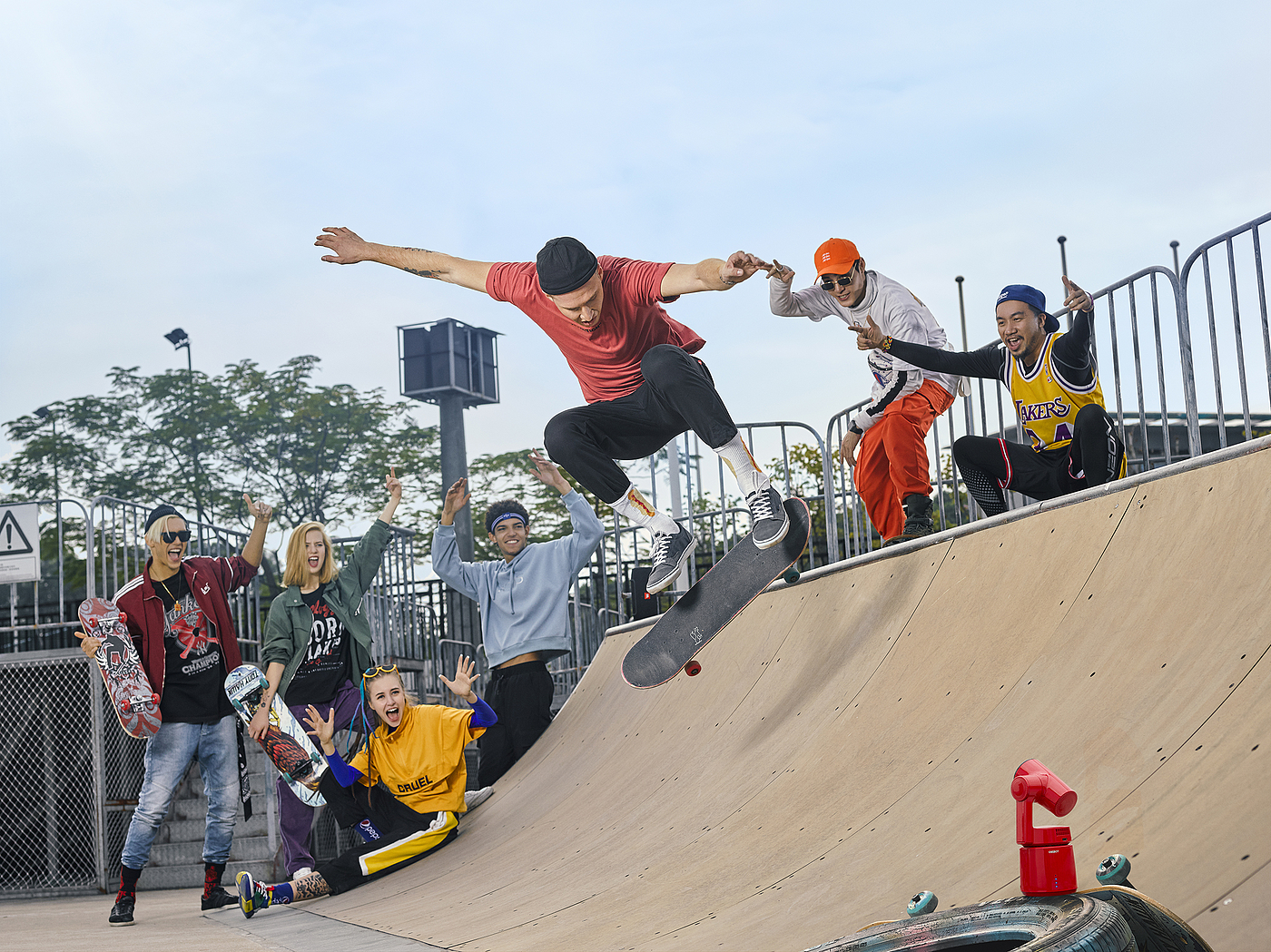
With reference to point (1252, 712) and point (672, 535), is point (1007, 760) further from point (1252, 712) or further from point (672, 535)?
point (672, 535)

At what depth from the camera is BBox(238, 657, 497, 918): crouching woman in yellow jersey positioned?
607cm

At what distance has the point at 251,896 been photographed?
538 centimetres

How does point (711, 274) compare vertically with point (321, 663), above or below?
above

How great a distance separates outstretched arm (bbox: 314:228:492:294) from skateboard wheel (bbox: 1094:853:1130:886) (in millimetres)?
4680

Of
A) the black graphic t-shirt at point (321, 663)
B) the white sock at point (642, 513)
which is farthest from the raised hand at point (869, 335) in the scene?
the black graphic t-shirt at point (321, 663)

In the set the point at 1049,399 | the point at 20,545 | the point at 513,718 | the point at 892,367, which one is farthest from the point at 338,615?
the point at 20,545

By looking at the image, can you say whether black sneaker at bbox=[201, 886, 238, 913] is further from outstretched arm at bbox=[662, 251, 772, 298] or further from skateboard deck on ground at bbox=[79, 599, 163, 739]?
outstretched arm at bbox=[662, 251, 772, 298]

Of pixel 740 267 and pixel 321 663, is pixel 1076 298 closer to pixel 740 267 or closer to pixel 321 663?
pixel 740 267

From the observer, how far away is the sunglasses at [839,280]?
588 centimetres

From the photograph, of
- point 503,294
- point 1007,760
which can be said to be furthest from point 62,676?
point 1007,760

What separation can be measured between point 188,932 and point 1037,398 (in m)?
4.71

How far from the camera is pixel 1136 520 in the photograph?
3.70m

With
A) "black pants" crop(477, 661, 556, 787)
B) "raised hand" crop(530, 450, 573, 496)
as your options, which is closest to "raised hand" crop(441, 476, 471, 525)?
"raised hand" crop(530, 450, 573, 496)

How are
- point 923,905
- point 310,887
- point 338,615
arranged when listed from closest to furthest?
point 923,905
point 310,887
point 338,615
